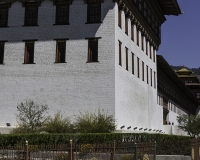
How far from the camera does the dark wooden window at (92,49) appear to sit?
1288 inches

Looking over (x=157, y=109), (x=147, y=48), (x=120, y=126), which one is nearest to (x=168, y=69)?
(x=157, y=109)

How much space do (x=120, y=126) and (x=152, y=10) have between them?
2076 cm

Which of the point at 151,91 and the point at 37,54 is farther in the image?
the point at 151,91

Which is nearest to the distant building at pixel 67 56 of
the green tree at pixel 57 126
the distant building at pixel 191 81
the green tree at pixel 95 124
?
the green tree at pixel 95 124

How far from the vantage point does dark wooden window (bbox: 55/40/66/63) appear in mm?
33469

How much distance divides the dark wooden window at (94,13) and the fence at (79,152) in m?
19.3

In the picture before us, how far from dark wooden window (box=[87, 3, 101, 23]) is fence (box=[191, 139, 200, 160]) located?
16914 millimetres

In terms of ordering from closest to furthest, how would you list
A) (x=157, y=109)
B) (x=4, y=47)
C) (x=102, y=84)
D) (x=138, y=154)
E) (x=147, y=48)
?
(x=138, y=154), (x=102, y=84), (x=4, y=47), (x=147, y=48), (x=157, y=109)

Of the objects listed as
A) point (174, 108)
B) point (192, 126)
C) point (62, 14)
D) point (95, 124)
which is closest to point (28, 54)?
point (62, 14)

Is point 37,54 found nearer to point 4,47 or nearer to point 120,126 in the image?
point 4,47

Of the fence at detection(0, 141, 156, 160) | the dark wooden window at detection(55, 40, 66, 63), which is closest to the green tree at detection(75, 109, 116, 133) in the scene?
the dark wooden window at detection(55, 40, 66, 63)

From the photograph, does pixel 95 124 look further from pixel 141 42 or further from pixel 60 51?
pixel 141 42

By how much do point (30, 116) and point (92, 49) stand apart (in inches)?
302

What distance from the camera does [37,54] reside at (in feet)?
111
